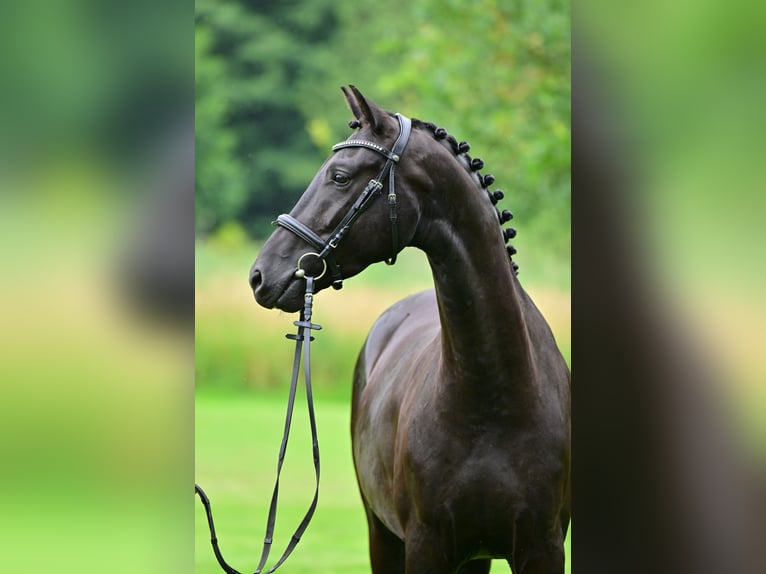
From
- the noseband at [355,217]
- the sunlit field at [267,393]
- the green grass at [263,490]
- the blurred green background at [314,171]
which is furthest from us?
the blurred green background at [314,171]

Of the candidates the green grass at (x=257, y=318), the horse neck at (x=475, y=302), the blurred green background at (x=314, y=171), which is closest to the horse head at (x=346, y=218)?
the horse neck at (x=475, y=302)

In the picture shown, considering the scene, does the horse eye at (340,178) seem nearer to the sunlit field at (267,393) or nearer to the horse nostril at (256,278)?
the horse nostril at (256,278)

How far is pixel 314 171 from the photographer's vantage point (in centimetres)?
700

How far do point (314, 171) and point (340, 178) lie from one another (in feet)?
13.6

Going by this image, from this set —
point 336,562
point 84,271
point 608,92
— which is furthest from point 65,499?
point 336,562

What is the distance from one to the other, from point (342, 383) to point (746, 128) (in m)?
6.18

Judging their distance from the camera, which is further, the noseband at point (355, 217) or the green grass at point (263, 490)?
the green grass at point (263, 490)

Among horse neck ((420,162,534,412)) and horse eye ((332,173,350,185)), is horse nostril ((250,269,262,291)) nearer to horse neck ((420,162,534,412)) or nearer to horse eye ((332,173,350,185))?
horse eye ((332,173,350,185))

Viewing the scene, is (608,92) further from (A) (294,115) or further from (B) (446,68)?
(B) (446,68)

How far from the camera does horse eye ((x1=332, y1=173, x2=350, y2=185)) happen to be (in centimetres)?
291

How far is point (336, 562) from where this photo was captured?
5.78 meters

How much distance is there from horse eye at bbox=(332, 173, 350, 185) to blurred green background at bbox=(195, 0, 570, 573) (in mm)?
2810

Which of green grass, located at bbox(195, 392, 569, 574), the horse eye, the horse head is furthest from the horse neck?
green grass, located at bbox(195, 392, 569, 574)

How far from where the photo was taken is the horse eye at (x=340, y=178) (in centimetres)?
291
